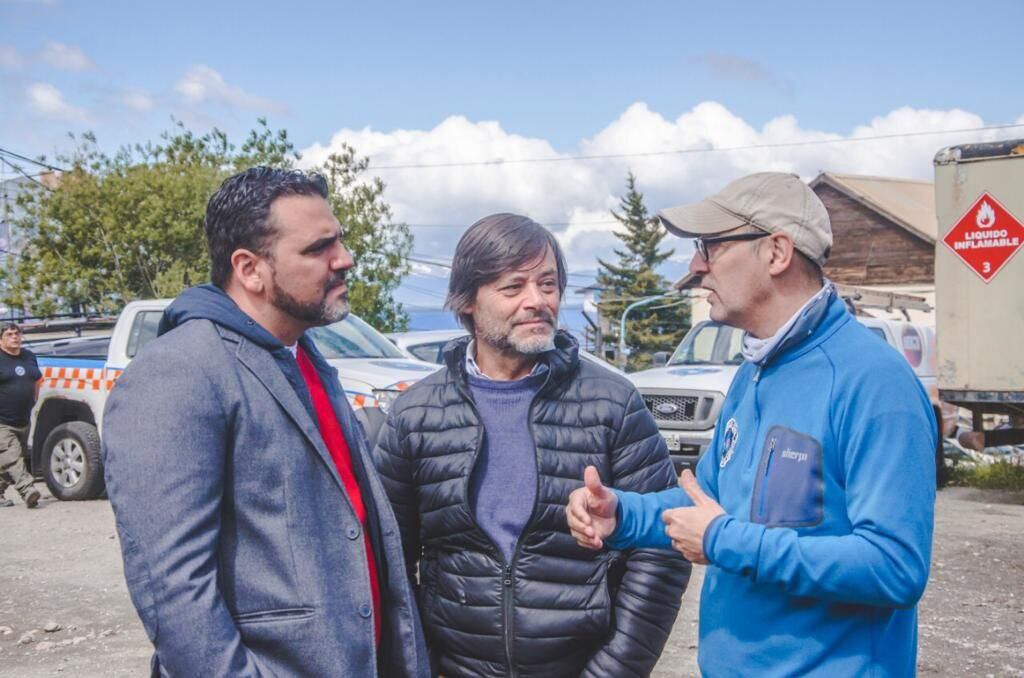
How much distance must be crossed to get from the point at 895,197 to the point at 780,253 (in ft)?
155

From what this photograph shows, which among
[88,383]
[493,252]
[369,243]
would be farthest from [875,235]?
[493,252]

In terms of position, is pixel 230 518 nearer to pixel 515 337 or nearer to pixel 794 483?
pixel 515 337

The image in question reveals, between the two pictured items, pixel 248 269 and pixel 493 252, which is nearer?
pixel 248 269

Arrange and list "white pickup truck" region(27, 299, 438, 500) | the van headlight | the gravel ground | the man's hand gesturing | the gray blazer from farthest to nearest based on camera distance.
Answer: "white pickup truck" region(27, 299, 438, 500)
the van headlight
the gravel ground
the man's hand gesturing
the gray blazer

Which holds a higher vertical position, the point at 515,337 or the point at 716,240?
the point at 716,240

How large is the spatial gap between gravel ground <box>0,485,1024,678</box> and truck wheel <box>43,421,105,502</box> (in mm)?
774

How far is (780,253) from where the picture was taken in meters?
2.33

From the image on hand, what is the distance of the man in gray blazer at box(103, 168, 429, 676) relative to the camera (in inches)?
81.8

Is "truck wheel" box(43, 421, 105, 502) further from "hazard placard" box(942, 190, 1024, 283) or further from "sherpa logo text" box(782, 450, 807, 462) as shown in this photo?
"sherpa logo text" box(782, 450, 807, 462)

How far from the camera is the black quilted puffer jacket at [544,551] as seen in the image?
276 centimetres

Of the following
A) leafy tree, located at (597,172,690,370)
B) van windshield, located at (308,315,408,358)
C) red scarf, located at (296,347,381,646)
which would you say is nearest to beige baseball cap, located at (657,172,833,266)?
red scarf, located at (296,347,381,646)

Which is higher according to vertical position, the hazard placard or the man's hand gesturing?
the hazard placard

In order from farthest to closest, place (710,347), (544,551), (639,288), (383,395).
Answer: (639,288)
(710,347)
(383,395)
(544,551)

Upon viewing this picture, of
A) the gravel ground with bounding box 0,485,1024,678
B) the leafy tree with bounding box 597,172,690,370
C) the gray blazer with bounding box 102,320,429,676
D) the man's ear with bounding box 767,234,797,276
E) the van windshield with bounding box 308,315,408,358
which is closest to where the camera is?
the gray blazer with bounding box 102,320,429,676
